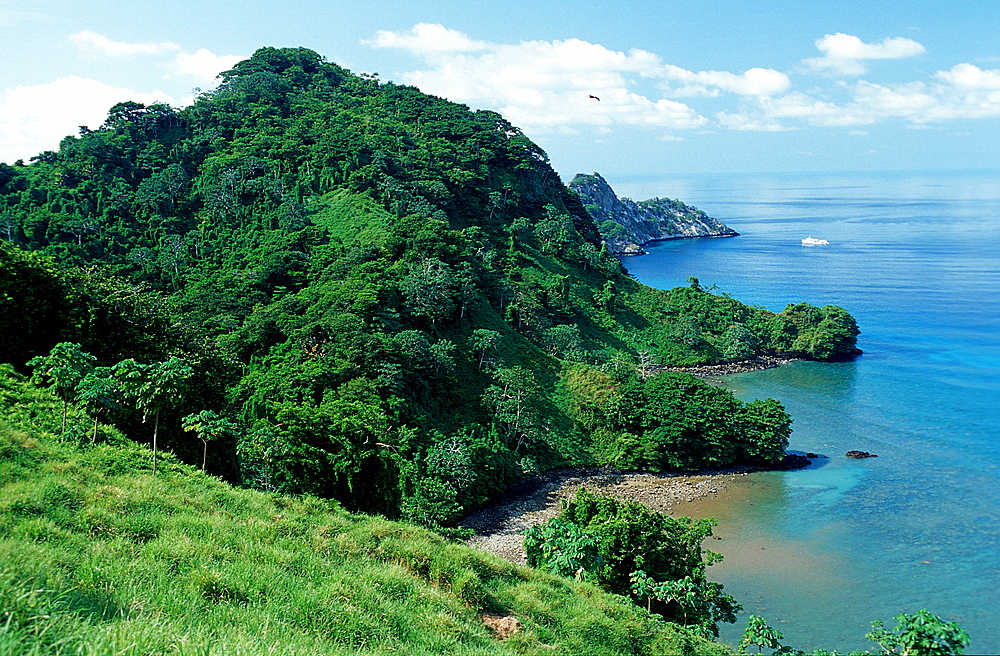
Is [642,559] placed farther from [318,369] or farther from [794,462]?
[794,462]

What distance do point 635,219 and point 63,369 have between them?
143m

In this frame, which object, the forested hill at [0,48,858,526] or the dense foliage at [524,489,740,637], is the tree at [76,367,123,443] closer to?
the forested hill at [0,48,858,526]

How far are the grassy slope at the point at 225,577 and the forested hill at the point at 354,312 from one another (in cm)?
316

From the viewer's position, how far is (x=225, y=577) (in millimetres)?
8359

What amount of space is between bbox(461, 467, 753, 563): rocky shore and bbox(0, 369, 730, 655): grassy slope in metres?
14.4

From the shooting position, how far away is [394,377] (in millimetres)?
32688

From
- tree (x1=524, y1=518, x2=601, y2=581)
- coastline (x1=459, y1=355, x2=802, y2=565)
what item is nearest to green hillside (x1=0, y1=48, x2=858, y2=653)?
coastline (x1=459, y1=355, x2=802, y2=565)

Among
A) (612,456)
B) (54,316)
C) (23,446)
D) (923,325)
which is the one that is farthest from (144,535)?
(923,325)

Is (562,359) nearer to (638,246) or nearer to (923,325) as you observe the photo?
(923,325)

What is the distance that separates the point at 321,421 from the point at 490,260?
32.9 m

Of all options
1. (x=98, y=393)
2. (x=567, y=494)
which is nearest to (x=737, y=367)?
(x=567, y=494)

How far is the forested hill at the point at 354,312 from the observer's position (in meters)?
22.0

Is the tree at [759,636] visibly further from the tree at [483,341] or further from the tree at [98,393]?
the tree at [483,341]

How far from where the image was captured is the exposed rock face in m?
133
